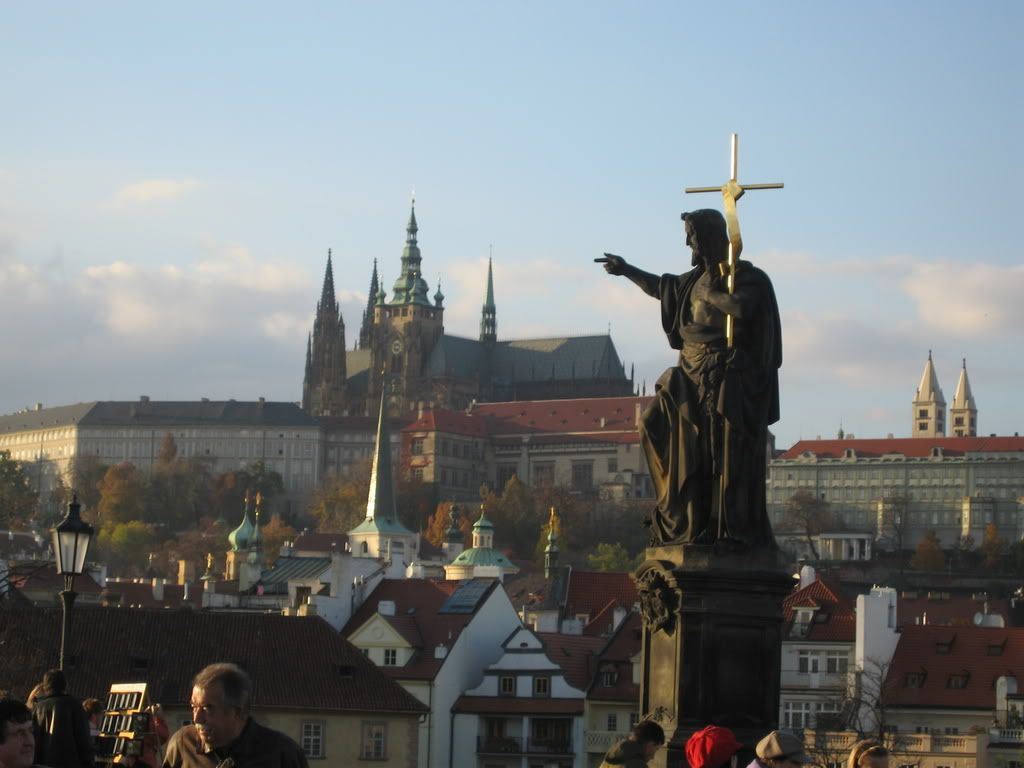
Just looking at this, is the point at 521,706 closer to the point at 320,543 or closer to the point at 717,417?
the point at 717,417

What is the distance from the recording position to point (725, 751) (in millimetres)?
10219

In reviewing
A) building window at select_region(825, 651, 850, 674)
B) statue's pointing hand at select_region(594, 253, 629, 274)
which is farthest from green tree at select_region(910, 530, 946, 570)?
statue's pointing hand at select_region(594, 253, 629, 274)

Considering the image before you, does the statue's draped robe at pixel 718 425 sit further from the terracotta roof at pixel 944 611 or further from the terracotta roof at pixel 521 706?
the terracotta roof at pixel 944 611

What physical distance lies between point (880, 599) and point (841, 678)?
4553 mm

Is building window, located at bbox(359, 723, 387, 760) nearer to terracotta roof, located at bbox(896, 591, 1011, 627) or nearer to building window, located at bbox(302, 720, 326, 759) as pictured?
building window, located at bbox(302, 720, 326, 759)

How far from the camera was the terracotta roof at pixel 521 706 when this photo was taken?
6812 cm

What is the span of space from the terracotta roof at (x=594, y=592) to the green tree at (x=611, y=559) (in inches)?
2723

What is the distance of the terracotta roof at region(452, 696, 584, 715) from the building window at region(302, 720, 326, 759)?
13.0m

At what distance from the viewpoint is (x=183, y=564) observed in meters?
176

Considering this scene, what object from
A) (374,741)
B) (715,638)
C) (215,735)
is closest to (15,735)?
(215,735)

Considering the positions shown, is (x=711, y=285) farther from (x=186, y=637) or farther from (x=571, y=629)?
(x=571, y=629)

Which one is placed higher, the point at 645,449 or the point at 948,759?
the point at 645,449

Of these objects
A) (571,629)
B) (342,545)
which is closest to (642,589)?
(571,629)

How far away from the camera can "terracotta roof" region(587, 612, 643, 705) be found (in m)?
66.4
